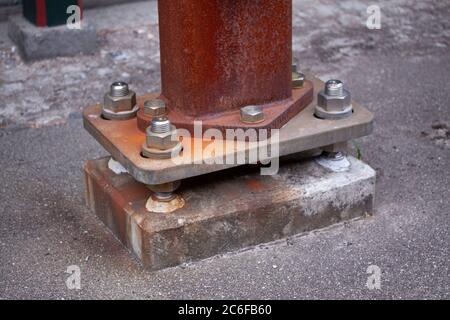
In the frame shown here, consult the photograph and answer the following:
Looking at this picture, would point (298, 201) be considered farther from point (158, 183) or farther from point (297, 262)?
point (158, 183)

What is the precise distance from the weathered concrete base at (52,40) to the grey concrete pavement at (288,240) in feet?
0.22

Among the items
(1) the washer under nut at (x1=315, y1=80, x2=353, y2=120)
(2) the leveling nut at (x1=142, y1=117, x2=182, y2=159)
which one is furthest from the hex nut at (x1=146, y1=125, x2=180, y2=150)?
(1) the washer under nut at (x1=315, y1=80, x2=353, y2=120)

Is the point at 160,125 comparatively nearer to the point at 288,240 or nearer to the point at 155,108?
the point at 155,108

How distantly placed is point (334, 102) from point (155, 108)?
53 cm

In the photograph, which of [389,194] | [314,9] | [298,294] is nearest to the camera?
[298,294]

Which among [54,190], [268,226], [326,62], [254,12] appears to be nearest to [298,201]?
[268,226]

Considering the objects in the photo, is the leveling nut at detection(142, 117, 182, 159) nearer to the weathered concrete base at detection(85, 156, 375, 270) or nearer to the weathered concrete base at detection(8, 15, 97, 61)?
the weathered concrete base at detection(85, 156, 375, 270)

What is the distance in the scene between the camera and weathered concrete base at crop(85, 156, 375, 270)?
2.50 meters

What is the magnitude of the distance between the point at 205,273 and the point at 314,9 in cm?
249

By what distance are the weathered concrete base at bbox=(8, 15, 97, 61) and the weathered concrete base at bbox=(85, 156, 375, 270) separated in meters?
1.41

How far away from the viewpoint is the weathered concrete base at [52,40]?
4.06 meters

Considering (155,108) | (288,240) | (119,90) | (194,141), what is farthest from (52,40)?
(288,240)

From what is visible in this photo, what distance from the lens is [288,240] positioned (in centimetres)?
266

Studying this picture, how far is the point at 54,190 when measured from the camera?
3016 mm
